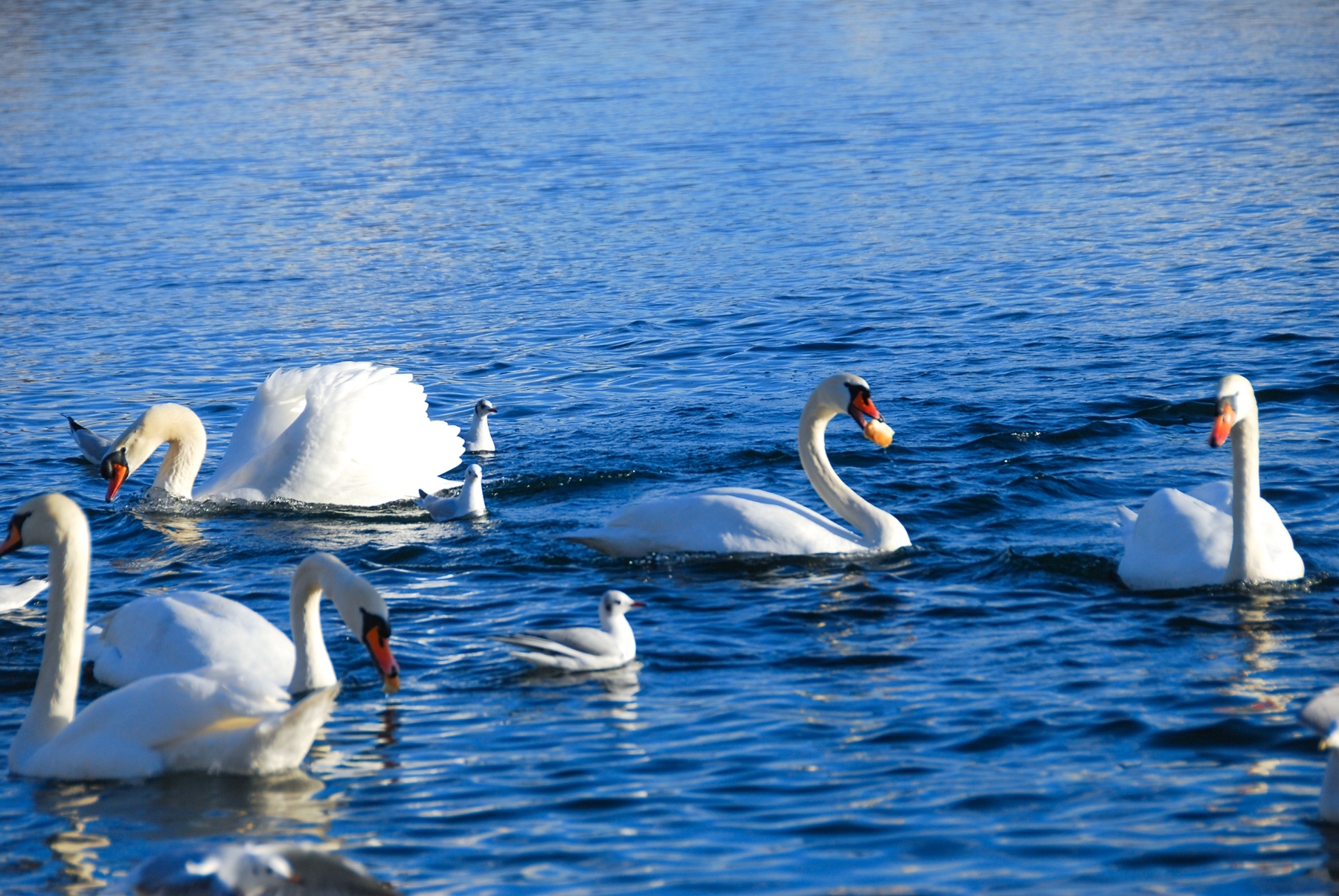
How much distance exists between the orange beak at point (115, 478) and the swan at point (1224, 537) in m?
6.39

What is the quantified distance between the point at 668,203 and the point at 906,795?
1504 centimetres

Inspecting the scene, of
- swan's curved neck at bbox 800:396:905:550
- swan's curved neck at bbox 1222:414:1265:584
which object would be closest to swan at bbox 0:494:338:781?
swan's curved neck at bbox 800:396:905:550

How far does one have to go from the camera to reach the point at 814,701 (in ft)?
23.4

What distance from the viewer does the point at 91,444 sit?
1176cm

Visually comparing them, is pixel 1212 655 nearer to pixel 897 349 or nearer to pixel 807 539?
pixel 807 539

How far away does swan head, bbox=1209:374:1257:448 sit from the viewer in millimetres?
7883

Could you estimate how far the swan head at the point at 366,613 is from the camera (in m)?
6.51

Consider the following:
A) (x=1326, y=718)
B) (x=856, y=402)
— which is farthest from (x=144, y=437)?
(x=1326, y=718)

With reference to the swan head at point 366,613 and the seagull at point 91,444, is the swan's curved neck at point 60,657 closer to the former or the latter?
the swan head at point 366,613

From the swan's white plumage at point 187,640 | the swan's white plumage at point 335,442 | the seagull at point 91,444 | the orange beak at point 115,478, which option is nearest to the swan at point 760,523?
the swan's white plumage at point 335,442

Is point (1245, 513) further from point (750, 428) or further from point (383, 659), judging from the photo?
point (750, 428)

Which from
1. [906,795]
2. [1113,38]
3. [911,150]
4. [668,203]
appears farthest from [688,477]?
[1113,38]

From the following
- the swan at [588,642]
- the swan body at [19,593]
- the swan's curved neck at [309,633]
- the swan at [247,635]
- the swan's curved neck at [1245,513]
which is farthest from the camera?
the swan body at [19,593]

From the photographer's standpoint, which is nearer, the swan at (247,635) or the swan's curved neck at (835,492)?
the swan at (247,635)
